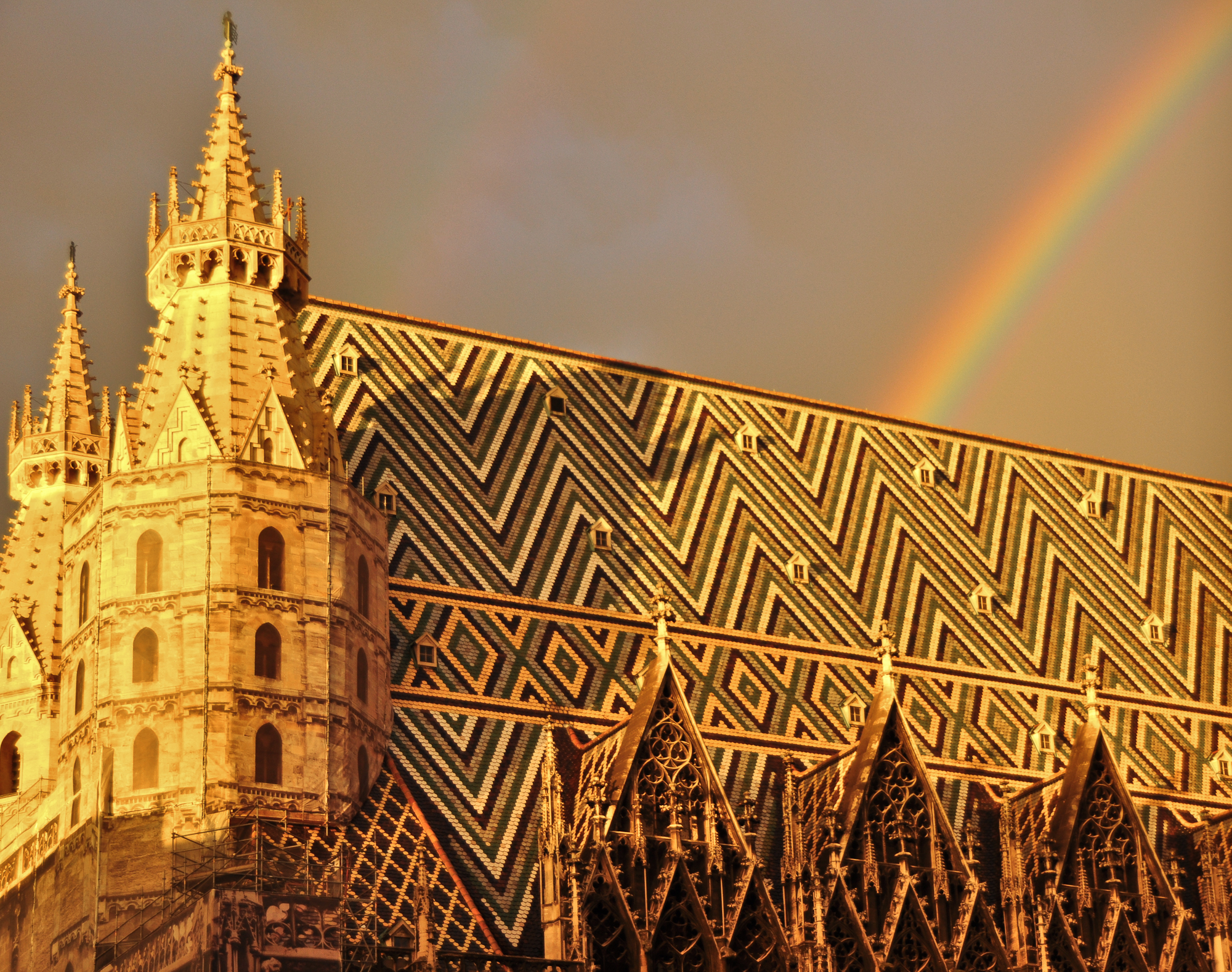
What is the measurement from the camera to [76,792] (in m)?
37.7

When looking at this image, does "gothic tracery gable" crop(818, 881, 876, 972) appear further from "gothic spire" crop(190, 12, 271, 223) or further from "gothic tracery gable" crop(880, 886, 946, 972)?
"gothic spire" crop(190, 12, 271, 223)

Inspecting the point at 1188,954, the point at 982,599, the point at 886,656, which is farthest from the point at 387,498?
the point at 1188,954

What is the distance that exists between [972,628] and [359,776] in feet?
52.5

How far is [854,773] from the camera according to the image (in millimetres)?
40562

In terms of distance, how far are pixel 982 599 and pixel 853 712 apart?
20.1 feet

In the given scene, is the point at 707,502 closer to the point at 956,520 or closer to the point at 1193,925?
the point at 956,520

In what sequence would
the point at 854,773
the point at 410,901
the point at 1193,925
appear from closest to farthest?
1. the point at 410,901
2. the point at 854,773
3. the point at 1193,925

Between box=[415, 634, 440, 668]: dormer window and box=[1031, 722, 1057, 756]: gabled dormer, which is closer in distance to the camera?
box=[415, 634, 440, 668]: dormer window

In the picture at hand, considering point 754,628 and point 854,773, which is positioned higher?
point 754,628

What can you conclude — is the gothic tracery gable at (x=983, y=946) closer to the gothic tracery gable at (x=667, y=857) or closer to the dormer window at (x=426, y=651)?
the gothic tracery gable at (x=667, y=857)

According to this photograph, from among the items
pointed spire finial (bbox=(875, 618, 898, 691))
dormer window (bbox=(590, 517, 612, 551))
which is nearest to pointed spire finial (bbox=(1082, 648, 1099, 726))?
pointed spire finial (bbox=(875, 618, 898, 691))

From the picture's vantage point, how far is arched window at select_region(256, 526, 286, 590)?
125 ft

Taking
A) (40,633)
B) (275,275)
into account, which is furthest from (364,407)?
(40,633)

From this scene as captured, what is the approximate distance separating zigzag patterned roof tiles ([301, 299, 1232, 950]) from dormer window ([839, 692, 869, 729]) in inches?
9.6
